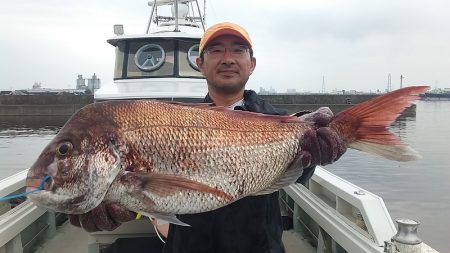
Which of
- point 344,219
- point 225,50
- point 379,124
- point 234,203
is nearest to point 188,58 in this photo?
point 344,219

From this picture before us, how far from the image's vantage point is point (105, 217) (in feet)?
6.99

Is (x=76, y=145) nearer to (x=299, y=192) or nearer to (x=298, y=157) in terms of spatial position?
(x=298, y=157)

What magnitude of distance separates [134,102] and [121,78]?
658cm

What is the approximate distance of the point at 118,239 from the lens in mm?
4668

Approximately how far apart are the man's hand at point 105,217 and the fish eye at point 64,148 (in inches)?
12.2

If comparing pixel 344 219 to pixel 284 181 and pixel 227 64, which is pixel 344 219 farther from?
pixel 227 64

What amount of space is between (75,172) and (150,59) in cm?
690

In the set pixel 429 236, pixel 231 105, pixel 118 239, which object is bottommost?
pixel 429 236

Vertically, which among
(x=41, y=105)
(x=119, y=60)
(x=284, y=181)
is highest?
(x=119, y=60)

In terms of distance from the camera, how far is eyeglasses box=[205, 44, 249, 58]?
2762 mm

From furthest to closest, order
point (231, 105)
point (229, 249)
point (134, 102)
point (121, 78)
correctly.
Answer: point (121, 78) < point (231, 105) < point (229, 249) < point (134, 102)

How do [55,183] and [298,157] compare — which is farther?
[298,157]

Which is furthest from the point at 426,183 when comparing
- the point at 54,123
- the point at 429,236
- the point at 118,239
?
the point at 54,123

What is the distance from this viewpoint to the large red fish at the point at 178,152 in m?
1.97
